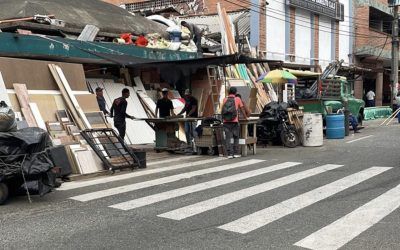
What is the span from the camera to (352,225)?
630 centimetres

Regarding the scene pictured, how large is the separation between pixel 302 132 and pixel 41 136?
996cm

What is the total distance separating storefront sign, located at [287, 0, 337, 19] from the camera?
1194 inches

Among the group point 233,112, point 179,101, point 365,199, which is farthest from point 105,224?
point 179,101

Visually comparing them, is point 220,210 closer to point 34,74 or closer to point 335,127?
point 34,74

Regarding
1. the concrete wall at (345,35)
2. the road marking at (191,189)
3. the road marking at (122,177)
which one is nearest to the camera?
the road marking at (191,189)

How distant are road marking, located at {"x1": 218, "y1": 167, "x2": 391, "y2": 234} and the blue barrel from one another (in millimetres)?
7991

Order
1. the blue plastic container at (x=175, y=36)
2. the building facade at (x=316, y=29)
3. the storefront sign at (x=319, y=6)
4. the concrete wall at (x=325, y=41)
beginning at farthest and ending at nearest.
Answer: the concrete wall at (x=325, y=41)
the storefront sign at (x=319, y=6)
the building facade at (x=316, y=29)
the blue plastic container at (x=175, y=36)

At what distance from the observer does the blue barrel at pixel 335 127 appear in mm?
18203

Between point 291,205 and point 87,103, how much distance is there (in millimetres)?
6792

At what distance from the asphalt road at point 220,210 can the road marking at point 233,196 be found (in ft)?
0.05

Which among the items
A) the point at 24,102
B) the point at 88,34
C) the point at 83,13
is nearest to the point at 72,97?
the point at 24,102

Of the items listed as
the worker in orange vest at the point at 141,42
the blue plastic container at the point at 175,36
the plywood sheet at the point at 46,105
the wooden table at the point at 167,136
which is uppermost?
the blue plastic container at the point at 175,36

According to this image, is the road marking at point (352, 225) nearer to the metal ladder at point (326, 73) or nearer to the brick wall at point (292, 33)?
the metal ladder at point (326, 73)

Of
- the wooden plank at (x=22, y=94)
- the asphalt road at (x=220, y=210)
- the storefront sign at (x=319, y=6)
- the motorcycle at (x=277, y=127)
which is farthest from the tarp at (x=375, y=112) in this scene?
the wooden plank at (x=22, y=94)
